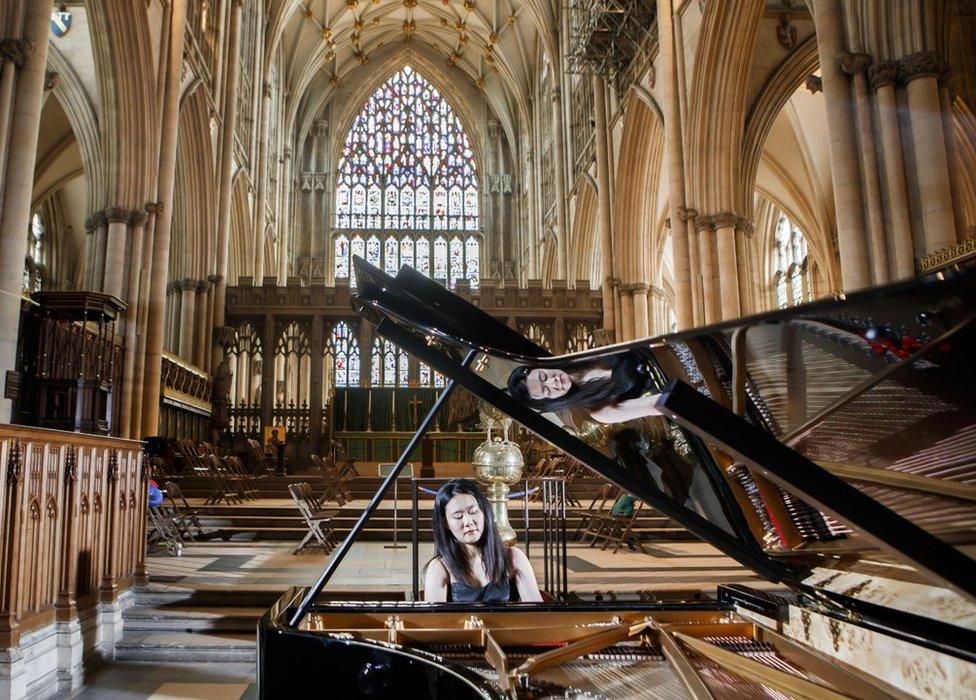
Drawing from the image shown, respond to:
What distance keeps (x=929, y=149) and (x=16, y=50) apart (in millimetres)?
9231

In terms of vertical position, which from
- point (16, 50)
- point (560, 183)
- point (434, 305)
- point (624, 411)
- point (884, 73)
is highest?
point (560, 183)

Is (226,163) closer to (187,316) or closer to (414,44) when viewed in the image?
(187,316)

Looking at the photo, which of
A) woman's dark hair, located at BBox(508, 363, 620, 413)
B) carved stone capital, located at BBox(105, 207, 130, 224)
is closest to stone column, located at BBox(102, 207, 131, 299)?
carved stone capital, located at BBox(105, 207, 130, 224)

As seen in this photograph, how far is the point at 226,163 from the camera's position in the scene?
16984mm

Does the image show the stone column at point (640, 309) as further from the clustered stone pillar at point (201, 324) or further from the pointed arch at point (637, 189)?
the clustered stone pillar at point (201, 324)

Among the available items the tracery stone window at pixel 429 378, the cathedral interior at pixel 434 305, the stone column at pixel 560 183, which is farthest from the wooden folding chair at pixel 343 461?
the stone column at pixel 560 183

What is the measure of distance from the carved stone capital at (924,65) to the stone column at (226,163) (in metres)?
13.4

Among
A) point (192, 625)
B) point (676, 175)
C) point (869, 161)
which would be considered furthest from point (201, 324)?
point (869, 161)

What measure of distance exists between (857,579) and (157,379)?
11445 millimetres

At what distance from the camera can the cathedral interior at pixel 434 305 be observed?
5.67ft

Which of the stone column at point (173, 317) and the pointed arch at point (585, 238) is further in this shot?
the pointed arch at point (585, 238)

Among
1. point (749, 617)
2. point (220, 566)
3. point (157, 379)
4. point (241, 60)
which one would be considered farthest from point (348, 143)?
point (749, 617)

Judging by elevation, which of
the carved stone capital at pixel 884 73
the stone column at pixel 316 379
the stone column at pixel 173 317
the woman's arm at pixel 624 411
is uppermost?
the carved stone capital at pixel 884 73

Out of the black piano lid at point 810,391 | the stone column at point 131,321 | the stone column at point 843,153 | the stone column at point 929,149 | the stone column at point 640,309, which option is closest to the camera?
the black piano lid at point 810,391
